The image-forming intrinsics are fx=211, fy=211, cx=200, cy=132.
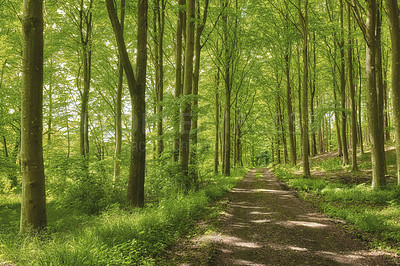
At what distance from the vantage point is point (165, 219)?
17.6ft

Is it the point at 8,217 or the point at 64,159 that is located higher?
the point at 64,159

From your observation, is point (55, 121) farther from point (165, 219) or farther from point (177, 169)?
point (165, 219)

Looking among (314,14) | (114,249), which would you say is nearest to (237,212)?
(114,249)

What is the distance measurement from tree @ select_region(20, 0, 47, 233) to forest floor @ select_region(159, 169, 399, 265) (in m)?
3.04

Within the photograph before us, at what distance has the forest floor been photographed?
372cm

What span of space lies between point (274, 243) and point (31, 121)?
5.71 metres

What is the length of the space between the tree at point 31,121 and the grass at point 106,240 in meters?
0.53

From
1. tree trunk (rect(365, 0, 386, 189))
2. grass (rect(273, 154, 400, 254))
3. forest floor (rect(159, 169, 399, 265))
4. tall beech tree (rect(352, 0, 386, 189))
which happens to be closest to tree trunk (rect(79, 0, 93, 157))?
forest floor (rect(159, 169, 399, 265))

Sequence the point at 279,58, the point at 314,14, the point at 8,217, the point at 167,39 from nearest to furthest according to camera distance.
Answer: the point at 8,217 → the point at 314,14 → the point at 167,39 → the point at 279,58

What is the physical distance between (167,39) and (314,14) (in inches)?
391

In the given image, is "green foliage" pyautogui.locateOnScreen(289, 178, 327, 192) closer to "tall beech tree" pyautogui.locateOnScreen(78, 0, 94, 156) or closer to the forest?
the forest

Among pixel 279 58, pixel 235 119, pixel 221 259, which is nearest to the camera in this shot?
pixel 221 259

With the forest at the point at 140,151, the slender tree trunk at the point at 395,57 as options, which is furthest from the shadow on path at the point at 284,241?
the slender tree trunk at the point at 395,57

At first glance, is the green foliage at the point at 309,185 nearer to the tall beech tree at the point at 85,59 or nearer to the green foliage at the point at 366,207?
the green foliage at the point at 366,207
